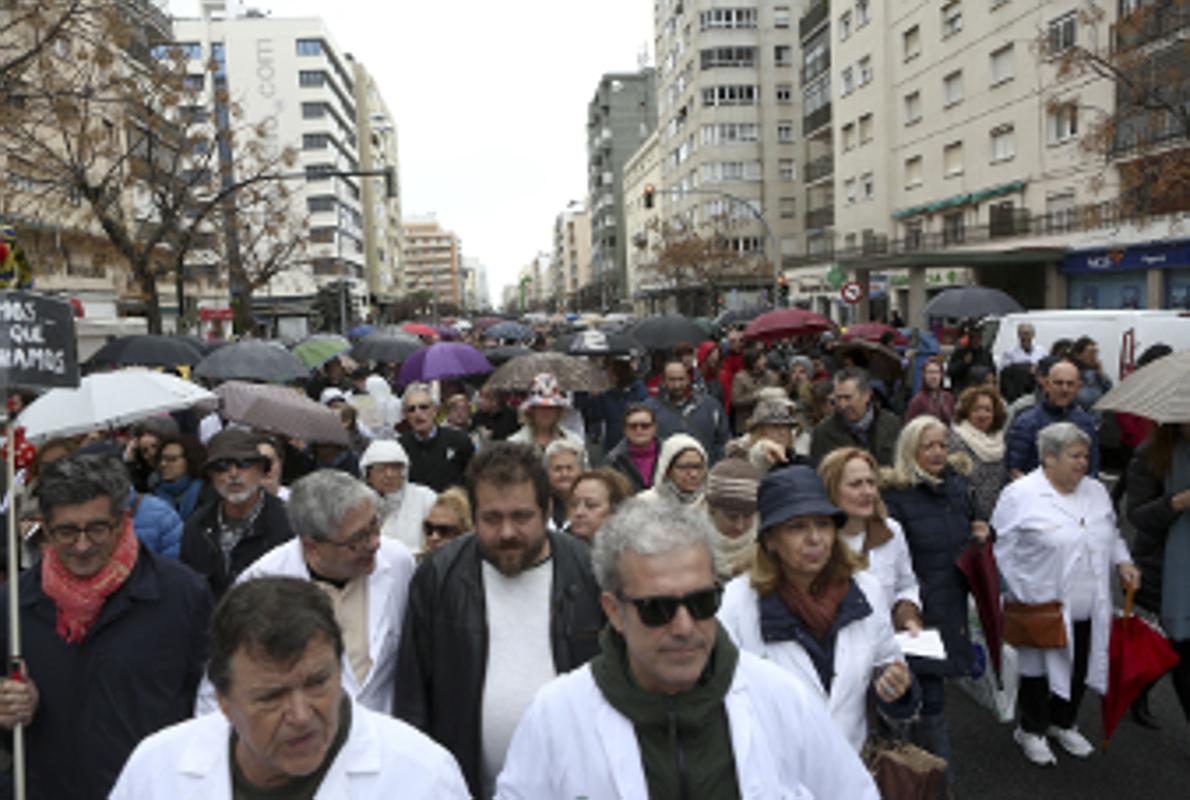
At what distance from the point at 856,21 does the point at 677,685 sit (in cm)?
4570

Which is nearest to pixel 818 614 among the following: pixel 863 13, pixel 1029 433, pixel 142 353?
pixel 1029 433

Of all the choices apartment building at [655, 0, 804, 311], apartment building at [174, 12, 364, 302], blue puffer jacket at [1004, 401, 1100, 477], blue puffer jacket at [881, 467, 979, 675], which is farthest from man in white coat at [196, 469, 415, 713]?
apartment building at [174, 12, 364, 302]

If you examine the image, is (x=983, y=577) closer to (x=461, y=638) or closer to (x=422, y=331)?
(x=461, y=638)

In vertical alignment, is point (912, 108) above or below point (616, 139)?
below

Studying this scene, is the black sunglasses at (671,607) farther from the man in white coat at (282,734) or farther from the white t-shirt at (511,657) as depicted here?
the white t-shirt at (511,657)

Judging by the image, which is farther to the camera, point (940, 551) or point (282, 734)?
point (940, 551)

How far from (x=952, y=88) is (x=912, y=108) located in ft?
11.1

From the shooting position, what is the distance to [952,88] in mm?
35375

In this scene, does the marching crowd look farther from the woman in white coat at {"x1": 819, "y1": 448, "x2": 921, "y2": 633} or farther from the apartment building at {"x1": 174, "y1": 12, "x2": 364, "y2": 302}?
the apartment building at {"x1": 174, "y1": 12, "x2": 364, "y2": 302}

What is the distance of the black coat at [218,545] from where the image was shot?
4.27 metres

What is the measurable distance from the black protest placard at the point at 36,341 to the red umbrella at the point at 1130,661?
507 cm

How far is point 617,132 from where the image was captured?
112 metres

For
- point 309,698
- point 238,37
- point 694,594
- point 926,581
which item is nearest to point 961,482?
point 926,581

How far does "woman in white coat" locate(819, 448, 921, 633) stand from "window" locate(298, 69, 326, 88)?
285 ft
